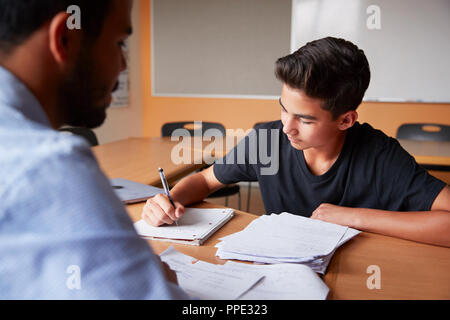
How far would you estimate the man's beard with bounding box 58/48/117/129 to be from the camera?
19.0 inches

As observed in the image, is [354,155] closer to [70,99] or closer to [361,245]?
[361,245]

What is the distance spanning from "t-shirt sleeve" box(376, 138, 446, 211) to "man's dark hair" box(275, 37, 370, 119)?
0.66 feet

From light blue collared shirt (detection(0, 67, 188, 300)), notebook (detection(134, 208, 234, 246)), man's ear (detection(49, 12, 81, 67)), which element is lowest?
notebook (detection(134, 208, 234, 246))

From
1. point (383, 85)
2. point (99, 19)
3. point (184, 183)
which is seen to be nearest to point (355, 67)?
point (184, 183)

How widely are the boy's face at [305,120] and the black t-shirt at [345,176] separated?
0.11m

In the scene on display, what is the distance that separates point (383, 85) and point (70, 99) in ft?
12.1

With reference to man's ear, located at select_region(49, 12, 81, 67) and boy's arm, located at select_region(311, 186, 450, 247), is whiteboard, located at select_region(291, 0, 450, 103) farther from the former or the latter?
man's ear, located at select_region(49, 12, 81, 67)

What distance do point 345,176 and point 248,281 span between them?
2.10 feet

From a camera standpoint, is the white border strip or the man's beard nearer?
the man's beard

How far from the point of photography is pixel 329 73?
3.81ft

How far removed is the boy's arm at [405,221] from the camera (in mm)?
992

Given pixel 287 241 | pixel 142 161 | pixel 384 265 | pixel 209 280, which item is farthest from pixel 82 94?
pixel 142 161

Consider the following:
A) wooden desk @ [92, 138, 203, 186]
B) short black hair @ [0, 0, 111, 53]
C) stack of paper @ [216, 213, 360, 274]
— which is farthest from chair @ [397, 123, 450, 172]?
short black hair @ [0, 0, 111, 53]

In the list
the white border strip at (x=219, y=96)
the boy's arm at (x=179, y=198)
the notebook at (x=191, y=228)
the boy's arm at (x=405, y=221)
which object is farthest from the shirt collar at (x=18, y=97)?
the white border strip at (x=219, y=96)
